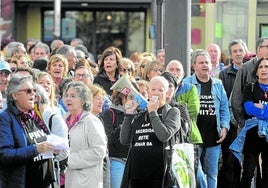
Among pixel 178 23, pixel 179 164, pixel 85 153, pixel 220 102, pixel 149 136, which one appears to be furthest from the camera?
pixel 220 102

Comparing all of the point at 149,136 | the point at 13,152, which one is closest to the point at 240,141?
the point at 149,136

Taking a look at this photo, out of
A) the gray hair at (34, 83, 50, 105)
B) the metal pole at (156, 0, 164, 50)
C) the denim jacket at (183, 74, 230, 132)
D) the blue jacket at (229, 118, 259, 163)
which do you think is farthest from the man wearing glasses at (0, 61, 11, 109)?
the metal pole at (156, 0, 164, 50)

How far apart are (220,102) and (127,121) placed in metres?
2.79

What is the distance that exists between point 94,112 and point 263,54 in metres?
3.32

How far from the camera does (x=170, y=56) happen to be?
10.4 m

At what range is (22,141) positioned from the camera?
7.66 metres

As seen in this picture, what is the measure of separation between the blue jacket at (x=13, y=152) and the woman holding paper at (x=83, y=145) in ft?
3.66

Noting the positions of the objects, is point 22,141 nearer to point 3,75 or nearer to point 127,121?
point 127,121

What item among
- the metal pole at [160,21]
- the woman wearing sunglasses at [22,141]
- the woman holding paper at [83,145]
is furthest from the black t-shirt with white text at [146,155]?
the metal pole at [160,21]

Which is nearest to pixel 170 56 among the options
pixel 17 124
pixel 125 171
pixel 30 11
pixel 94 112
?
pixel 94 112

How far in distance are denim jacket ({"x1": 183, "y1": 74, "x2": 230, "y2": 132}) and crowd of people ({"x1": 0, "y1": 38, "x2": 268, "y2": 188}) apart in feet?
0.05

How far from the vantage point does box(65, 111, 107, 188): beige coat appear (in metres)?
8.70

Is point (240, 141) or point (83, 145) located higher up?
point (83, 145)

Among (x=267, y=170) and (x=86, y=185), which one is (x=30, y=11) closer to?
(x=267, y=170)
